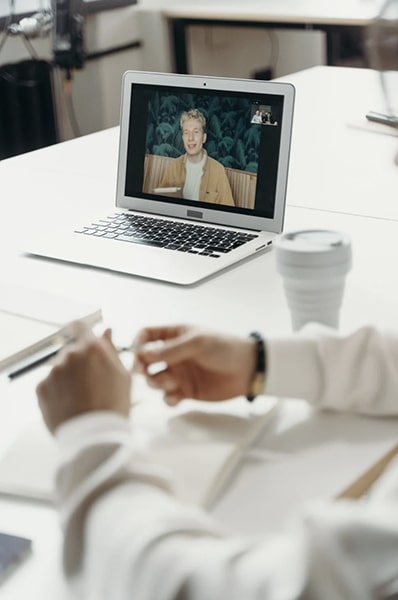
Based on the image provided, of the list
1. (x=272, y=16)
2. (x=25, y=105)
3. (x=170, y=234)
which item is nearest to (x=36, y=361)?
(x=170, y=234)

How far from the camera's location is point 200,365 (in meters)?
0.95

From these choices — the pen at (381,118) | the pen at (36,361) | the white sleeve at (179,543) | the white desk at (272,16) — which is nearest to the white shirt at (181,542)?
the white sleeve at (179,543)

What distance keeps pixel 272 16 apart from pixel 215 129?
92.1 inches

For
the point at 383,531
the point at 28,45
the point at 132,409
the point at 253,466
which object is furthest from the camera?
the point at 28,45

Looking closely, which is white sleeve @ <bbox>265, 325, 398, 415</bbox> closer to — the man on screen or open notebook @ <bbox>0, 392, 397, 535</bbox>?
open notebook @ <bbox>0, 392, 397, 535</bbox>

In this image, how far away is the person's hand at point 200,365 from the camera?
93cm

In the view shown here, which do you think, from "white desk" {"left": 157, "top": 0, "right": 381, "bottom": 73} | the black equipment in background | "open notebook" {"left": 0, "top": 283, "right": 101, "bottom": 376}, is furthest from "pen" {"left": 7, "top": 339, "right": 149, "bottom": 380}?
"white desk" {"left": 157, "top": 0, "right": 381, "bottom": 73}

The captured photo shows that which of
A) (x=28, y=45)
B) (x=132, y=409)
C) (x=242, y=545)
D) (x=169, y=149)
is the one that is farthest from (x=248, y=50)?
(x=242, y=545)

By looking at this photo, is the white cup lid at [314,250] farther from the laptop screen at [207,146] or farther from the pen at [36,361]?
the laptop screen at [207,146]

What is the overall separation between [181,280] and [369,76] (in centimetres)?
148

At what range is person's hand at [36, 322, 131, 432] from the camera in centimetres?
85

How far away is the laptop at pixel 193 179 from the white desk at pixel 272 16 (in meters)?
2.11

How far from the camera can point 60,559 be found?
2.52 ft

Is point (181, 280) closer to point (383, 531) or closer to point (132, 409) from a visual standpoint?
point (132, 409)
